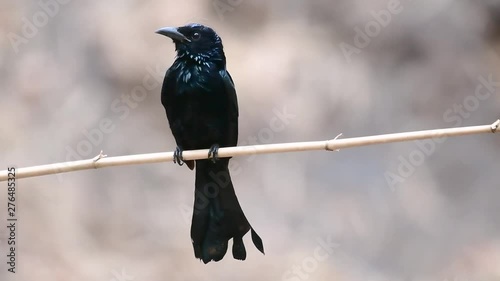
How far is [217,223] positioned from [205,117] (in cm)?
37

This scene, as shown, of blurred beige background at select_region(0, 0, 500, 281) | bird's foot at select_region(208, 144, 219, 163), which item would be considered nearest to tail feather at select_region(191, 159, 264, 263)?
bird's foot at select_region(208, 144, 219, 163)

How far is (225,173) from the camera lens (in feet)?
6.75

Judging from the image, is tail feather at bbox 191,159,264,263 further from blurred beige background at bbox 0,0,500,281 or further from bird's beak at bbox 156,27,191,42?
blurred beige background at bbox 0,0,500,281

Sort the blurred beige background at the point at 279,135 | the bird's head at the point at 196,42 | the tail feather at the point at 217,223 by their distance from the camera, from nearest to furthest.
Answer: the tail feather at the point at 217,223 → the bird's head at the point at 196,42 → the blurred beige background at the point at 279,135

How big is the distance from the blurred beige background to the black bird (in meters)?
1.03

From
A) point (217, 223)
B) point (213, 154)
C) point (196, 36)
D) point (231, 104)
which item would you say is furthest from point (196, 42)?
point (217, 223)

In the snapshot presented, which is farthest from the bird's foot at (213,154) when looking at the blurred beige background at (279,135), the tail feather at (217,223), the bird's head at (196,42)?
the blurred beige background at (279,135)

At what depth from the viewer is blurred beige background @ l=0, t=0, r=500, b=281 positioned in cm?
299

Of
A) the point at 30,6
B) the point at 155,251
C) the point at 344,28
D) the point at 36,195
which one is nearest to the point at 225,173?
the point at 155,251

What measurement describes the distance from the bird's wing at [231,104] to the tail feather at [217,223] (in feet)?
0.51

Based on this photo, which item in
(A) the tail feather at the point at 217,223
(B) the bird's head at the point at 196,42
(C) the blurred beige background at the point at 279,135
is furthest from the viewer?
(C) the blurred beige background at the point at 279,135

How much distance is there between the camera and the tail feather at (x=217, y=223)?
1.85m

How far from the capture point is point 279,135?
10.5ft

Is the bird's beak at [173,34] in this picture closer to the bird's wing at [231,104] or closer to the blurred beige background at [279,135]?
the bird's wing at [231,104]
